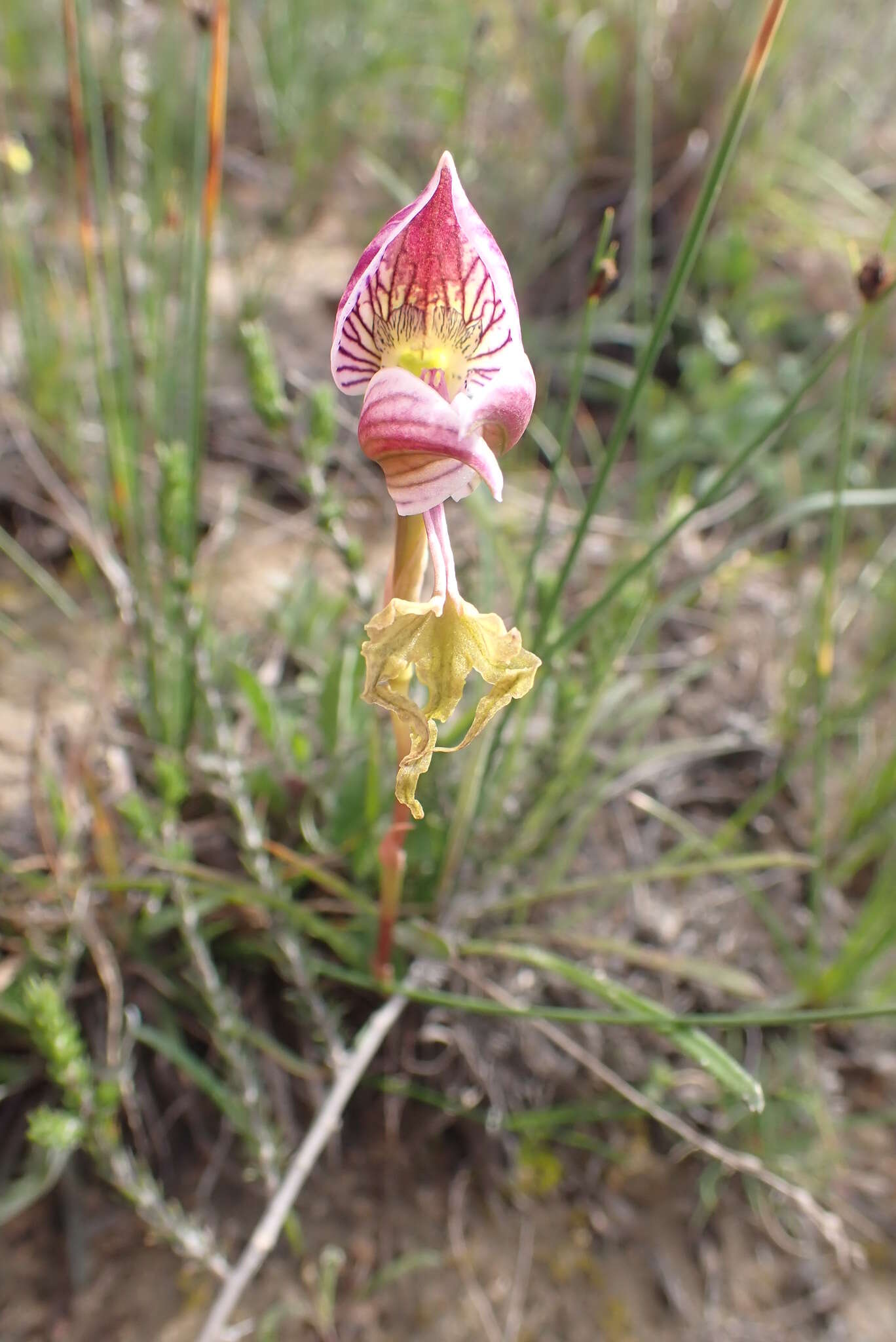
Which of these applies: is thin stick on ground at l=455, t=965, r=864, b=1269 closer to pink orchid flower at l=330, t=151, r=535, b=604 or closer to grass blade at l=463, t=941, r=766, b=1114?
grass blade at l=463, t=941, r=766, b=1114

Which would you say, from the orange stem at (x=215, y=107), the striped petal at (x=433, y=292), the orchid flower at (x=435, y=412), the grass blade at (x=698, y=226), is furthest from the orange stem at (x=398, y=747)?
the orange stem at (x=215, y=107)

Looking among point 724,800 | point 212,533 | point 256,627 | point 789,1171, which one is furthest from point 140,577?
point 789,1171

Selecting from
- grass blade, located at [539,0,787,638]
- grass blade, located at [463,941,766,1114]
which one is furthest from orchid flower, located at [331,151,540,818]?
grass blade, located at [463,941,766,1114]

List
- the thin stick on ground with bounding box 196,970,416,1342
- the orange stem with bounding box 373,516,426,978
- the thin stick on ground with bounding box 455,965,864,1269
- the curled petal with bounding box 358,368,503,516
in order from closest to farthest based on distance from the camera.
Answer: the curled petal with bounding box 358,368,503,516
the orange stem with bounding box 373,516,426,978
the thin stick on ground with bounding box 196,970,416,1342
the thin stick on ground with bounding box 455,965,864,1269

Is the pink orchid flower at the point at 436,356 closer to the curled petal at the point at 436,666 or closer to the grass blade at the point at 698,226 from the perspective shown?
the curled petal at the point at 436,666

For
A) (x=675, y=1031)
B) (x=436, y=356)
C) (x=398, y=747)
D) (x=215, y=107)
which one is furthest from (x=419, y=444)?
(x=215, y=107)

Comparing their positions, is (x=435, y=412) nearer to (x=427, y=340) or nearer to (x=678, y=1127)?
(x=427, y=340)
